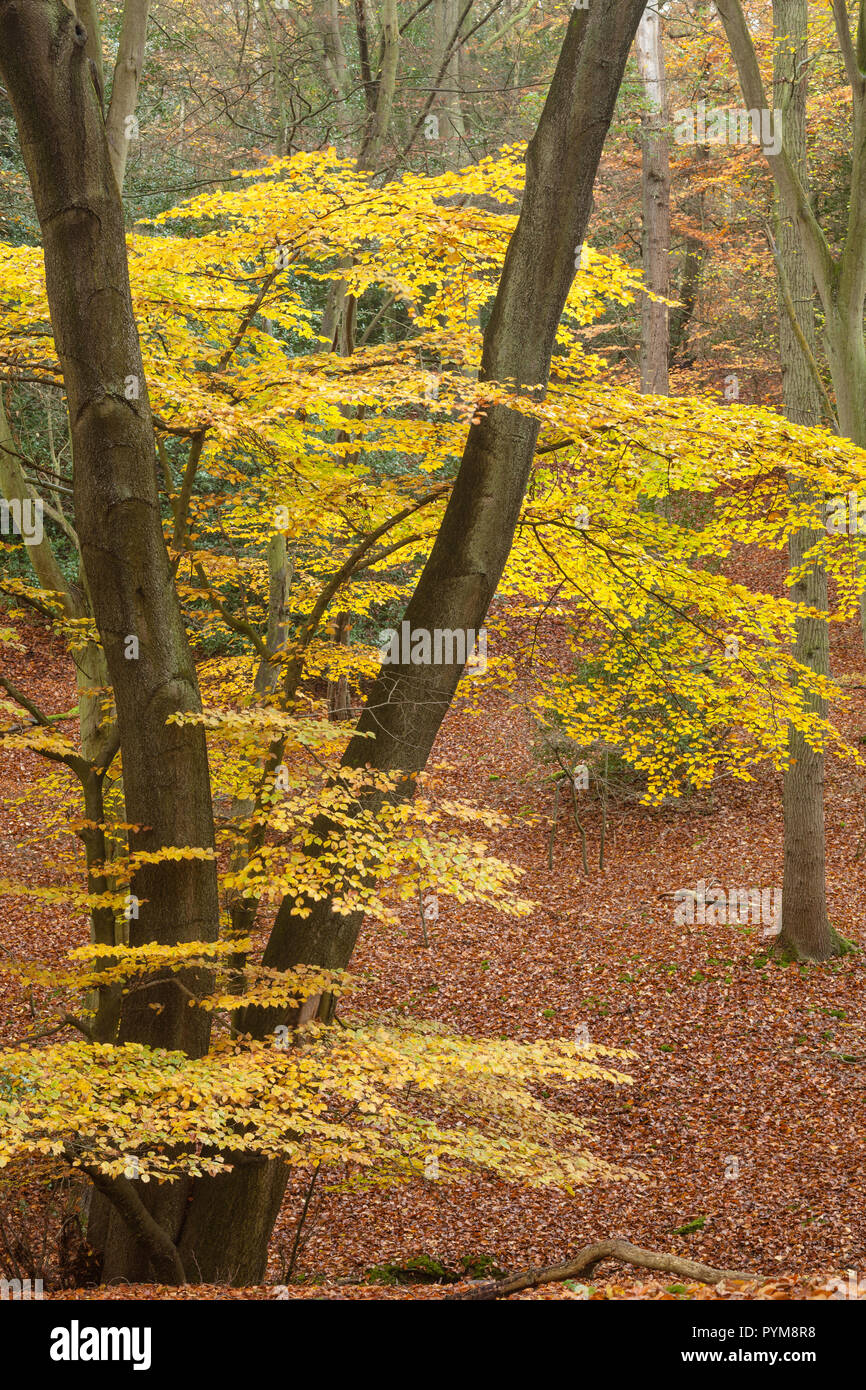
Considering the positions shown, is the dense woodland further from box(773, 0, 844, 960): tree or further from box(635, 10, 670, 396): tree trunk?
box(635, 10, 670, 396): tree trunk

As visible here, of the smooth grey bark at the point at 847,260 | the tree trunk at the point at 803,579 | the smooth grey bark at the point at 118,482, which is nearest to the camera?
the smooth grey bark at the point at 118,482

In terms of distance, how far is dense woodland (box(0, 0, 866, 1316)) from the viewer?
461cm

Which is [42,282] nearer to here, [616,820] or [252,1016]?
[252,1016]

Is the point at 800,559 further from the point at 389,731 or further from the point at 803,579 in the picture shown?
the point at 389,731

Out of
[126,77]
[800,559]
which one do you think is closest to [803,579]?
[800,559]

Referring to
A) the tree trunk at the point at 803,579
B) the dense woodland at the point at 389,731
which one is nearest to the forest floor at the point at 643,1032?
the dense woodland at the point at 389,731

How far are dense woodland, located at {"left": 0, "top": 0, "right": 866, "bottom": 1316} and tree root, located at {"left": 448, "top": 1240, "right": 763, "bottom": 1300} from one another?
0.03 metres

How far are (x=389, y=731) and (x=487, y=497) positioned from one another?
1259 mm

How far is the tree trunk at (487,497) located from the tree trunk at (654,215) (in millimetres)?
10307

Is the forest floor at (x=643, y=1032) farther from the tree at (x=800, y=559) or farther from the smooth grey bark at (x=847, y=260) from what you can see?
the smooth grey bark at (x=847, y=260)

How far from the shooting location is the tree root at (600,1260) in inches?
143

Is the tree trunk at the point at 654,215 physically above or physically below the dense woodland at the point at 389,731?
above

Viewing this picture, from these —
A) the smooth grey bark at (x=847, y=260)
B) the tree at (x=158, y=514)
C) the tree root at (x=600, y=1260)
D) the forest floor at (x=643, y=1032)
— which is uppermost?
the smooth grey bark at (x=847, y=260)

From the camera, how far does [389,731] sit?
5.04m
